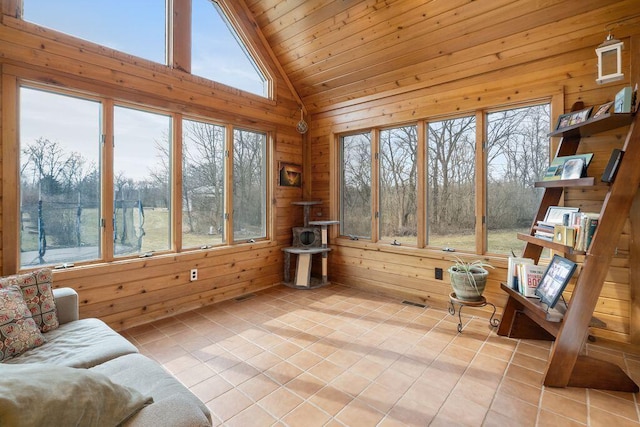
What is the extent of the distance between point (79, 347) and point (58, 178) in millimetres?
1747

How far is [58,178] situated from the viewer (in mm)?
2768

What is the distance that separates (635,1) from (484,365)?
3.11 meters

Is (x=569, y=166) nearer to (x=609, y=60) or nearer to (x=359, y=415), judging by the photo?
(x=609, y=60)

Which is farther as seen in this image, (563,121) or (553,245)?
(563,121)

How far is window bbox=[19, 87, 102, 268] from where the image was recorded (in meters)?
2.61

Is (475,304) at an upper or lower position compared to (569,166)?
lower

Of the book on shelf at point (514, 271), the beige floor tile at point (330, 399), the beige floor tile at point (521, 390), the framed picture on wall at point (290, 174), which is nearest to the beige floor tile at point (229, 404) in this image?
the beige floor tile at point (330, 399)

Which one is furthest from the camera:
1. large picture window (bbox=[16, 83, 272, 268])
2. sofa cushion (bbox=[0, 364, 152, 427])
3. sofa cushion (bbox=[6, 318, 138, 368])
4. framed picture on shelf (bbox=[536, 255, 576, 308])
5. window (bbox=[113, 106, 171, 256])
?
window (bbox=[113, 106, 171, 256])

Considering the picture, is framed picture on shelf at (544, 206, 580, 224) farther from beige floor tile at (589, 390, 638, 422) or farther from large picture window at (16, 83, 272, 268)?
large picture window at (16, 83, 272, 268)

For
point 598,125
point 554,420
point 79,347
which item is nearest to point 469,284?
point 554,420

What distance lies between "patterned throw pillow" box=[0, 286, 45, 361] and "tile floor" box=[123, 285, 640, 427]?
2.87 feet

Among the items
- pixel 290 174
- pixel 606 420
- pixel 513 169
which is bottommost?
pixel 606 420

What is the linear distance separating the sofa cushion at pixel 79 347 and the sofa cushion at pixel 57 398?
34.9 inches

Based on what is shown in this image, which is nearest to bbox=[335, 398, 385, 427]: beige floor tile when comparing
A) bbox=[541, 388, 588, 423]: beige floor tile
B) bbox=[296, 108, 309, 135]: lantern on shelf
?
bbox=[541, 388, 588, 423]: beige floor tile
